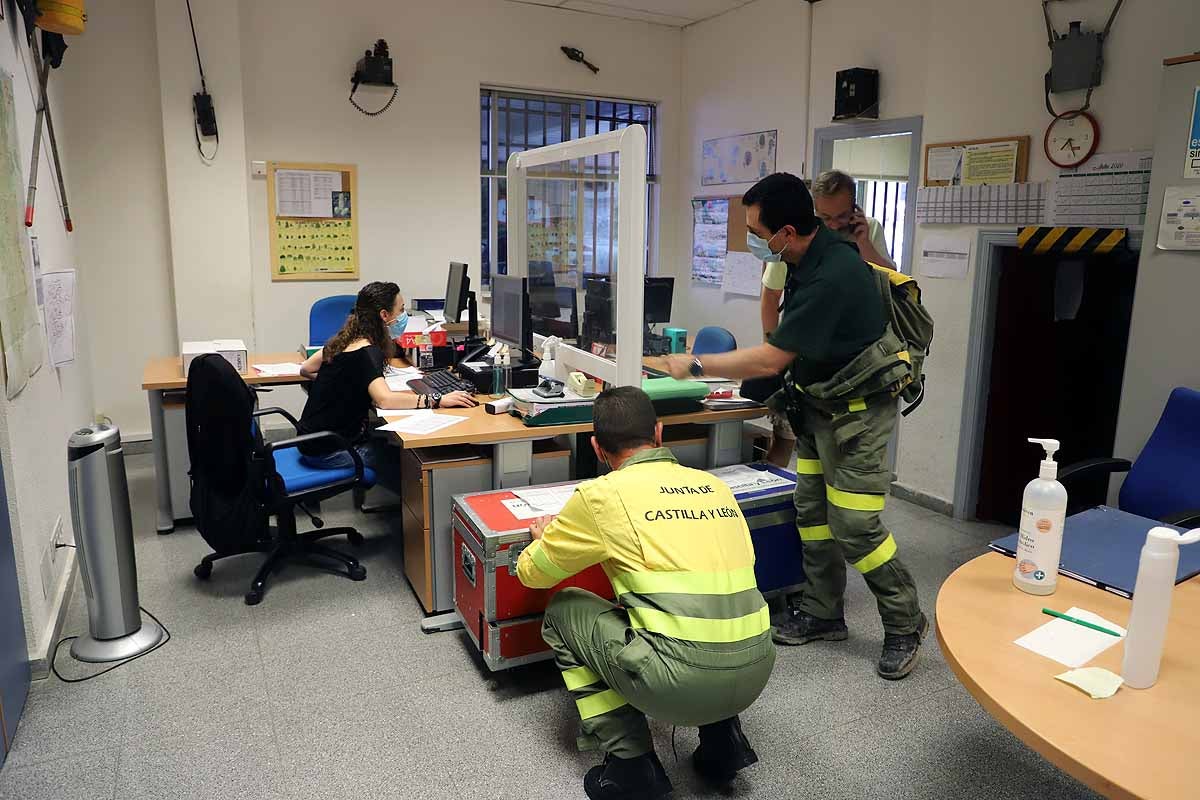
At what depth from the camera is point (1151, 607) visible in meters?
1.20

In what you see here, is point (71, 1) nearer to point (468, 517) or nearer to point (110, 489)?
point (110, 489)

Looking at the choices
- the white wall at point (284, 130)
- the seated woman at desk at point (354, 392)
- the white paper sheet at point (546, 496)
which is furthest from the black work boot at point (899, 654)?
the white wall at point (284, 130)

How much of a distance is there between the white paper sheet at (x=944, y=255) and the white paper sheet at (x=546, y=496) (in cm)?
233

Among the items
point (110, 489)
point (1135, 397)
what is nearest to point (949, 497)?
point (1135, 397)

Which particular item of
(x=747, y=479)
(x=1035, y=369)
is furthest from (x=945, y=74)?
(x=747, y=479)

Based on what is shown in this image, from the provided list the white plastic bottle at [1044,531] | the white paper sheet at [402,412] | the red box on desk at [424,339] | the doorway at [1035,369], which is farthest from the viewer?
the red box on desk at [424,339]

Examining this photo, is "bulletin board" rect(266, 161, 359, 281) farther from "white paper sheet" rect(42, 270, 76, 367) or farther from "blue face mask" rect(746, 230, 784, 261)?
"blue face mask" rect(746, 230, 784, 261)

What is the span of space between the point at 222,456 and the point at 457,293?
2.04 meters

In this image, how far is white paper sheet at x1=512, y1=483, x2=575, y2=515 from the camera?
270 centimetres

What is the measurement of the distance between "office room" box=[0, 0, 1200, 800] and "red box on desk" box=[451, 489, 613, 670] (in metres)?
0.01

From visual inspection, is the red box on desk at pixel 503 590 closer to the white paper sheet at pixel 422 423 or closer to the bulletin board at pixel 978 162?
the white paper sheet at pixel 422 423

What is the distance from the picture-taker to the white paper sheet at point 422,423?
2869mm

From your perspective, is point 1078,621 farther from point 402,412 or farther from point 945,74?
point 945,74

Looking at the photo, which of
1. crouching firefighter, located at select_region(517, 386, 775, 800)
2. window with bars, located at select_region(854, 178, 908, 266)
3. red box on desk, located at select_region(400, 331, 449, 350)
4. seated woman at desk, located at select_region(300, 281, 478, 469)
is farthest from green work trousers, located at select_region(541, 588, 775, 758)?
window with bars, located at select_region(854, 178, 908, 266)
